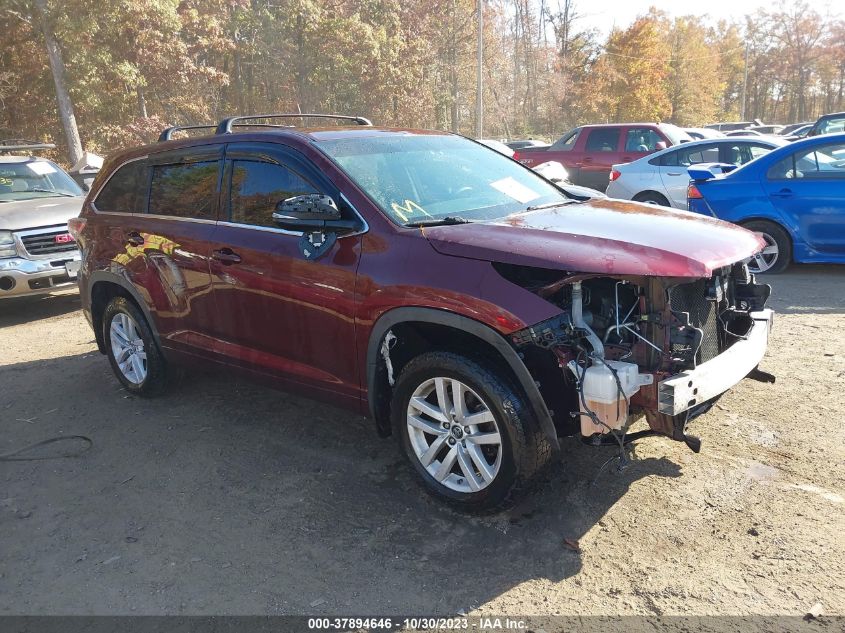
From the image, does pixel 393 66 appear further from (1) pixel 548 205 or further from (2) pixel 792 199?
(1) pixel 548 205

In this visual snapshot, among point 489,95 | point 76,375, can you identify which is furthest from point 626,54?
point 76,375

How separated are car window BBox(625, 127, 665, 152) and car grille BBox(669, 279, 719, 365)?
37.4ft

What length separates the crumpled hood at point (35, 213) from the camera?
26.4 ft

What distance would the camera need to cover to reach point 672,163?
11141 mm

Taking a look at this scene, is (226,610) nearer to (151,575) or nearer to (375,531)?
(151,575)

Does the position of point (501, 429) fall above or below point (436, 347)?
below

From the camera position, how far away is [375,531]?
329 cm

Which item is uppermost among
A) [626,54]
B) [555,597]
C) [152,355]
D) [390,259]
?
[626,54]

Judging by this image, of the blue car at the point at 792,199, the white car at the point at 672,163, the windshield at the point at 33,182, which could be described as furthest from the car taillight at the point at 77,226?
the white car at the point at 672,163

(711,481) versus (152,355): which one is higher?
(152,355)

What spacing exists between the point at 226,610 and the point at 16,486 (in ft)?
6.49

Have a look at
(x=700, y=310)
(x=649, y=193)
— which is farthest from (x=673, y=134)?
(x=700, y=310)

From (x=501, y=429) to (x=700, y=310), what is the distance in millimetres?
1172

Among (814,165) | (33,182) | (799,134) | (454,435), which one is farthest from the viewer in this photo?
(799,134)
